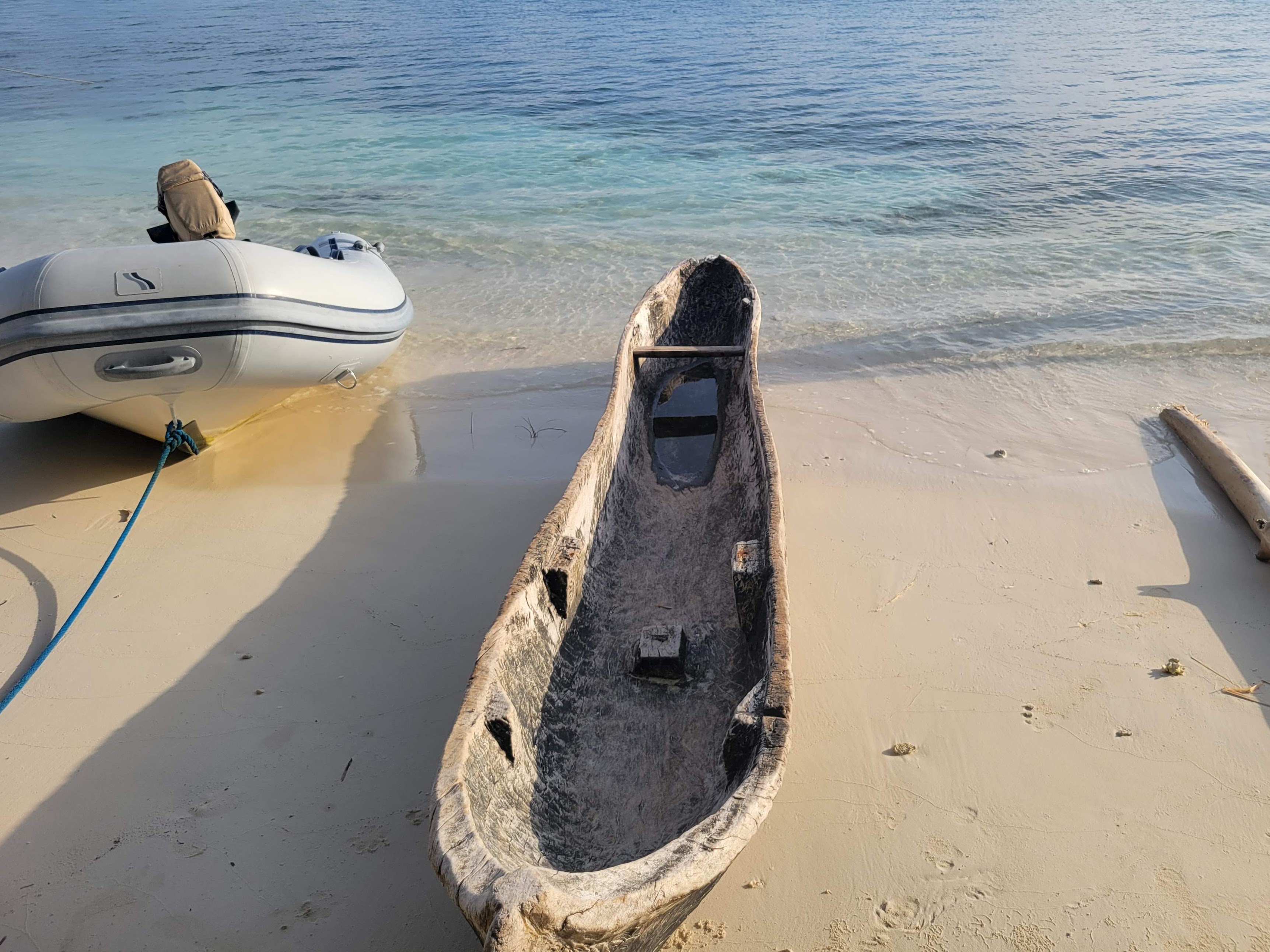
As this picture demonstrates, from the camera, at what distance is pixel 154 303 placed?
15.0ft

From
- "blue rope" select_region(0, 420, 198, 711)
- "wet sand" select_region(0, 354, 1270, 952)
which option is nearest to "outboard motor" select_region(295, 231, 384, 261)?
"wet sand" select_region(0, 354, 1270, 952)

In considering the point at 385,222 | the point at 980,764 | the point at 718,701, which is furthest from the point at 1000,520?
the point at 385,222

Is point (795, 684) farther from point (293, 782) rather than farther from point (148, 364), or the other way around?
point (148, 364)

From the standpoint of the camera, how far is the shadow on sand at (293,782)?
273cm

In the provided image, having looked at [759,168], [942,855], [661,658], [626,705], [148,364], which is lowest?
[759,168]

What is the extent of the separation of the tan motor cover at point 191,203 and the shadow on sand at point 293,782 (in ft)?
7.90

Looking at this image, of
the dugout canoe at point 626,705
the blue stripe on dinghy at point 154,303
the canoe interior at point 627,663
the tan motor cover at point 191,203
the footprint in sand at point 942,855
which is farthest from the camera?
the tan motor cover at point 191,203

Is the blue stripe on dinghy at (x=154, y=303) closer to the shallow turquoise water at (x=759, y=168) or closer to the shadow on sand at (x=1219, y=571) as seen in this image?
the shallow turquoise water at (x=759, y=168)

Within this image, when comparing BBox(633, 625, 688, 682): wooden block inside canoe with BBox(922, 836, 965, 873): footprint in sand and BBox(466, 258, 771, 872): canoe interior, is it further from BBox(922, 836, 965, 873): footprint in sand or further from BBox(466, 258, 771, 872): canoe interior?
BBox(922, 836, 965, 873): footprint in sand

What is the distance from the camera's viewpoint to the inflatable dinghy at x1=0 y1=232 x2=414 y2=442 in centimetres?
443

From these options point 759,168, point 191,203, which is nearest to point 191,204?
point 191,203

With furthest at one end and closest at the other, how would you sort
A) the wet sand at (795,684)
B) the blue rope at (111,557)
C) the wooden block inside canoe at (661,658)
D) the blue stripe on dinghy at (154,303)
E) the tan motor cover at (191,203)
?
the tan motor cover at (191,203) → the blue stripe on dinghy at (154,303) → the blue rope at (111,557) → the wooden block inside canoe at (661,658) → the wet sand at (795,684)

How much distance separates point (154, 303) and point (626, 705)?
3.44 m

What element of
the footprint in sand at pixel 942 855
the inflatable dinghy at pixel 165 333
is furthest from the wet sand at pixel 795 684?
the inflatable dinghy at pixel 165 333
